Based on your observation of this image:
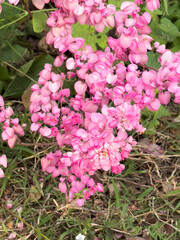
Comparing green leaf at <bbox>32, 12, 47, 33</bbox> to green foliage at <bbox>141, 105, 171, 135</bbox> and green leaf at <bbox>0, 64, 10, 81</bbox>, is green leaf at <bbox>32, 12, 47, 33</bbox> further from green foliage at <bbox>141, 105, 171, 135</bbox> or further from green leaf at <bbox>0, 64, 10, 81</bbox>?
green foliage at <bbox>141, 105, 171, 135</bbox>

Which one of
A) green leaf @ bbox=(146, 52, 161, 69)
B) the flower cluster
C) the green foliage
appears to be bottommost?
the green foliage

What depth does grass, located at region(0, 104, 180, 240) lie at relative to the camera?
1.44 m

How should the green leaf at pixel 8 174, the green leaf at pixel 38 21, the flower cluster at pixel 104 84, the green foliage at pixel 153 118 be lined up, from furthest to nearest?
the green foliage at pixel 153 118 < the green leaf at pixel 8 174 < the green leaf at pixel 38 21 < the flower cluster at pixel 104 84

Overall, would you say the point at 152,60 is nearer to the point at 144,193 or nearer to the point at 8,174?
the point at 144,193

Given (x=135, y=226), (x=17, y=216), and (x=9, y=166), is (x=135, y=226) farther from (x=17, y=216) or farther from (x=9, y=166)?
(x=9, y=166)

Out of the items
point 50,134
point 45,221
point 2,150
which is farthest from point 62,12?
point 45,221

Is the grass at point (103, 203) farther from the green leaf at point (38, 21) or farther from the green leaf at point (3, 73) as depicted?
the green leaf at point (38, 21)

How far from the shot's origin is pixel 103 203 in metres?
1.55

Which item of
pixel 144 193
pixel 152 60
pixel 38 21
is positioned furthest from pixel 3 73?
pixel 144 193

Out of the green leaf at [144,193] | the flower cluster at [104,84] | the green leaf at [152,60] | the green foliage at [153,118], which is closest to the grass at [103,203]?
the green leaf at [144,193]

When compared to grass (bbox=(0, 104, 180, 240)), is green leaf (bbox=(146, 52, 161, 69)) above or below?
above

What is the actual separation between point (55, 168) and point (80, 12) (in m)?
0.60

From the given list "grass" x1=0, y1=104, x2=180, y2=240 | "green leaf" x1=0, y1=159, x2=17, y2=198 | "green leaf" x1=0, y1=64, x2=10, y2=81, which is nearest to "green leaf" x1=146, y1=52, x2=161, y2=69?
"grass" x1=0, y1=104, x2=180, y2=240

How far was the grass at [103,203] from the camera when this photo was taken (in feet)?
4.71
